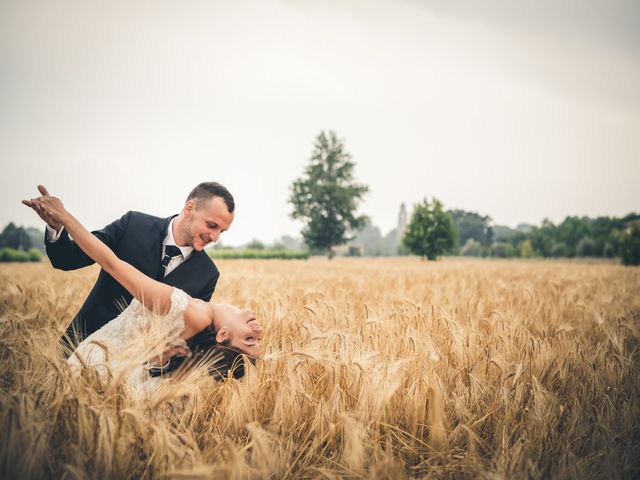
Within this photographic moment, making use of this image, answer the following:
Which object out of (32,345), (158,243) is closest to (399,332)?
(158,243)

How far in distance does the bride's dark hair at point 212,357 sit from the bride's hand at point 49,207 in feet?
2.85

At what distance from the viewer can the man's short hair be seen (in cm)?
221

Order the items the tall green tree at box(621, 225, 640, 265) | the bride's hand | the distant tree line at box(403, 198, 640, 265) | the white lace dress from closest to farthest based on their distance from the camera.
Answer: the white lace dress
the bride's hand
the tall green tree at box(621, 225, 640, 265)
the distant tree line at box(403, 198, 640, 265)

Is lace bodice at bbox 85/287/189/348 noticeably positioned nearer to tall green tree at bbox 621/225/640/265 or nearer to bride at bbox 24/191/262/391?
bride at bbox 24/191/262/391

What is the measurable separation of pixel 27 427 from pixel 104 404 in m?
0.27

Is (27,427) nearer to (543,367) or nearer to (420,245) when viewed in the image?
(543,367)

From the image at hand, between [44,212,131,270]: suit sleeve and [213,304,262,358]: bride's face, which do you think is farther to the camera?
[44,212,131,270]: suit sleeve

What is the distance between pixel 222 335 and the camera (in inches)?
69.6

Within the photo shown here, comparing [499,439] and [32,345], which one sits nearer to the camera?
[499,439]

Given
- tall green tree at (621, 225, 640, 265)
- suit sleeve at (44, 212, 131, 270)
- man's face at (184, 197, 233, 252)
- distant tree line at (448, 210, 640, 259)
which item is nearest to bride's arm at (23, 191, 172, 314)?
suit sleeve at (44, 212, 131, 270)

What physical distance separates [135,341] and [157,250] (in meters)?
1.20

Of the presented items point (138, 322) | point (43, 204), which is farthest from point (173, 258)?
point (43, 204)

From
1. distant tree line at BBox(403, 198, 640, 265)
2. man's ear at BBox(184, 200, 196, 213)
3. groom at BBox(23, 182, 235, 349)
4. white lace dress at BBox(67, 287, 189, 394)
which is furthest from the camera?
distant tree line at BBox(403, 198, 640, 265)

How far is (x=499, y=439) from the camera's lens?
1.21 meters
